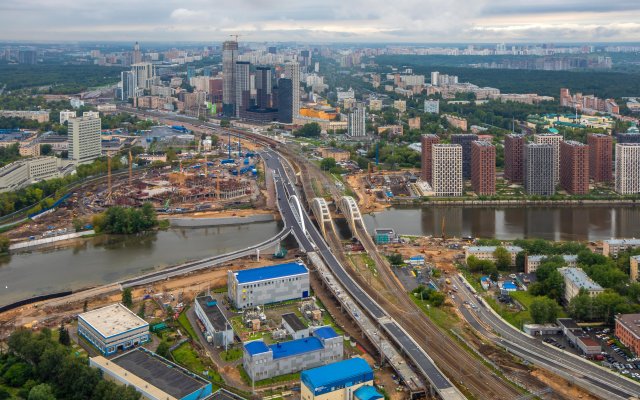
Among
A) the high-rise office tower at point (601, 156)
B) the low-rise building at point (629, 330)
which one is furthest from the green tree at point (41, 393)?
the high-rise office tower at point (601, 156)

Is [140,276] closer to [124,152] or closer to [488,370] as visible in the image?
[488,370]

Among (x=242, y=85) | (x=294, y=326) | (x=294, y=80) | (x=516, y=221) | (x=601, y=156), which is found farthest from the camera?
(x=242, y=85)

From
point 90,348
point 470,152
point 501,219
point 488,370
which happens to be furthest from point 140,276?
point 470,152

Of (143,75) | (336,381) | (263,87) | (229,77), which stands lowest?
(336,381)

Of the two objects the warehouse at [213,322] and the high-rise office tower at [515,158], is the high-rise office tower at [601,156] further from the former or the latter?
the warehouse at [213,322]

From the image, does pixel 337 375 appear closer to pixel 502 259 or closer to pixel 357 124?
pixel 502 259

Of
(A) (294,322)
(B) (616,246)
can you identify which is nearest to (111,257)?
(A) (294,322)

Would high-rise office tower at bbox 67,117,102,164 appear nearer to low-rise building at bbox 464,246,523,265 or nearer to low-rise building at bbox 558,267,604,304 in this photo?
low-rise building at bbox 464,246,523,265
